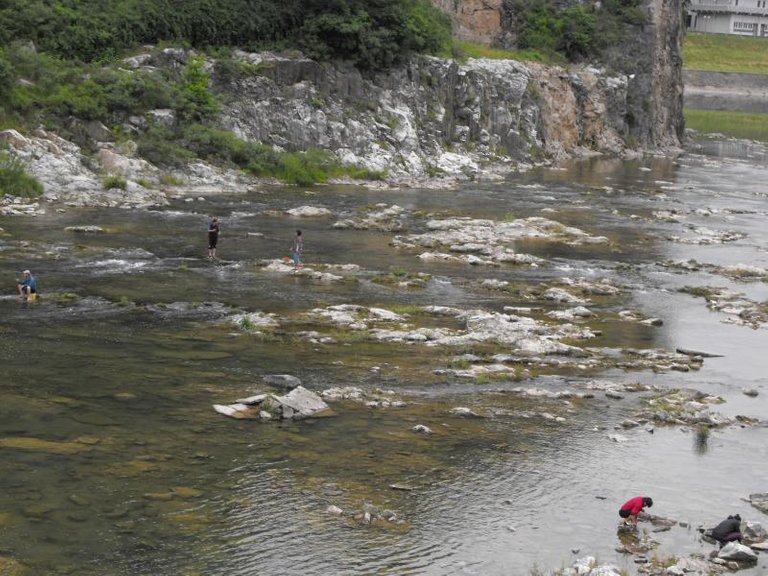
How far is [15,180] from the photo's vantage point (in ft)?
170

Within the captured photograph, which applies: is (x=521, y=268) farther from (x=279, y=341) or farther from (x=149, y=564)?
(x=149, y=564)

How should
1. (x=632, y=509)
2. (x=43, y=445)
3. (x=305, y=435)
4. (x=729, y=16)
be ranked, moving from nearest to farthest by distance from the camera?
(x=632, y=509), (x=43, y=445), (x=305, y=435), (x=729, y=16)

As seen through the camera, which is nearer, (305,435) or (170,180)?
(305,435)

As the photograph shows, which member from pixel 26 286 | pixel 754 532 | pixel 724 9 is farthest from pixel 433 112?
pixel 724 9

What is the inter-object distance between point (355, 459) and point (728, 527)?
7.52 metres

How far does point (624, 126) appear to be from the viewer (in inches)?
4154

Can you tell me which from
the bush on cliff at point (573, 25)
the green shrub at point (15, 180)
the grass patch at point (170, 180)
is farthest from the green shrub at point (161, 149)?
the bush on cliff at point (573, 25)

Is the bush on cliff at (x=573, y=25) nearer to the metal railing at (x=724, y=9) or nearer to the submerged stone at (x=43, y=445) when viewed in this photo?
the submerged stone at (x=43, y=445)

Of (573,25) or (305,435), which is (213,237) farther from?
(573,25)

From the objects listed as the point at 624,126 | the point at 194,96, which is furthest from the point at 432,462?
Answer: the point at 624,126

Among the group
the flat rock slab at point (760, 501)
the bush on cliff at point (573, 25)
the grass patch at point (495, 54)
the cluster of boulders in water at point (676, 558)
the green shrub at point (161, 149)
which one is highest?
the bush on cliff at point (573, 25)

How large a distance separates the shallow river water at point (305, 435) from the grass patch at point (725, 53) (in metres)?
146

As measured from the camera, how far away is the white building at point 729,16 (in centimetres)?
19662

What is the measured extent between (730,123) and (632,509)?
134852 millimetres
